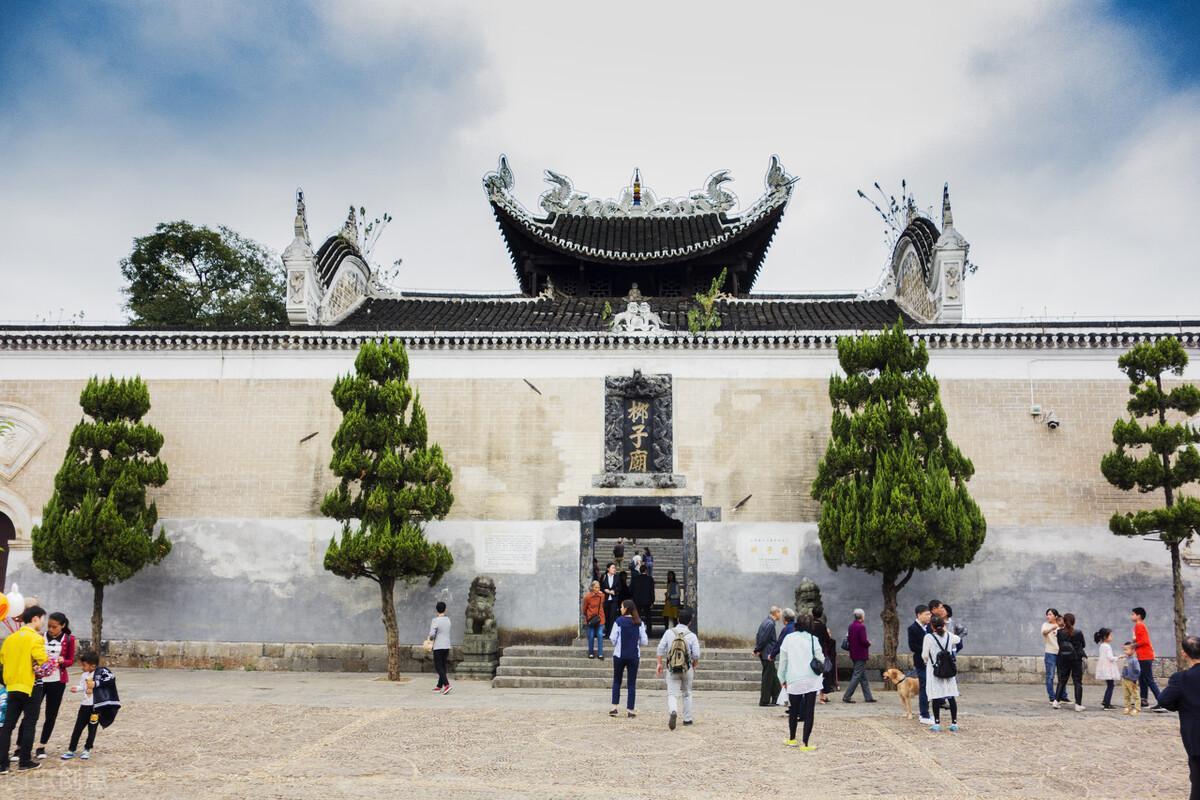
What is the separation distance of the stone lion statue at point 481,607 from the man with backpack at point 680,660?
531 centimetres

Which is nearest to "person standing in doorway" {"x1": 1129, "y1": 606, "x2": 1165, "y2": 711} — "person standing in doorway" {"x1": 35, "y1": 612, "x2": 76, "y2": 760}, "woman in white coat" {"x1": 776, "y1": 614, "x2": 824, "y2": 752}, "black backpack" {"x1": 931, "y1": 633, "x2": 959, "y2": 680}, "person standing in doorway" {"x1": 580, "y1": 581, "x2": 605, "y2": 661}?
"black backpack" {"x1": 931, "y1": 633, "x2": 959, "y2": 680}

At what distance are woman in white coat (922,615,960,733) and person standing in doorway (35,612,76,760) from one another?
28.9ft

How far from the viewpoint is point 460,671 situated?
14.8 meters

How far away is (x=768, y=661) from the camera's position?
486 inches

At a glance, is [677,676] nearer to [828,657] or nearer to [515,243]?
[828,657]

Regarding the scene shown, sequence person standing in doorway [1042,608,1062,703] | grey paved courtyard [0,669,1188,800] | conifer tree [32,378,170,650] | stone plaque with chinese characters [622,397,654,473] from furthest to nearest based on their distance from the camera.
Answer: stone plaque with chinese characters [622,397,654,473] → conifer tree [32,378,170,650] → person standing in doorway [1042,608,1062,703] → grey paved courtyard [0,669,1188,800]

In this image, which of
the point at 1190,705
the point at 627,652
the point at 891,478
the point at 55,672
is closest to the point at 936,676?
the point at 627,652

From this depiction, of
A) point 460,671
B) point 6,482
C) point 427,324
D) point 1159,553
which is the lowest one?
point 460,671

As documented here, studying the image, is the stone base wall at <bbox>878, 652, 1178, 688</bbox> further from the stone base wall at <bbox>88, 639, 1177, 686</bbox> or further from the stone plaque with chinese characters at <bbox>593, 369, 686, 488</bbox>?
the stone base wall at <bbox>88, 639, 1177, 686</bbox>

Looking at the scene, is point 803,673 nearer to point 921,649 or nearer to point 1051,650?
point 921,649

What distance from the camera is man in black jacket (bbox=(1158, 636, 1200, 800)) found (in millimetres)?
6105

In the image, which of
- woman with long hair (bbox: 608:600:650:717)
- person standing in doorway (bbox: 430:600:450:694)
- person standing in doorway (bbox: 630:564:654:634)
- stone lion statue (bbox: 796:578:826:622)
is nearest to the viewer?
woman with long hair (bbox: 608:600:650:717)

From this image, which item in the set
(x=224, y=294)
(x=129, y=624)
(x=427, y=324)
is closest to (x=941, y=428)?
(x=427, y=324)

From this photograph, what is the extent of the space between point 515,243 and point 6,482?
11.4 m
